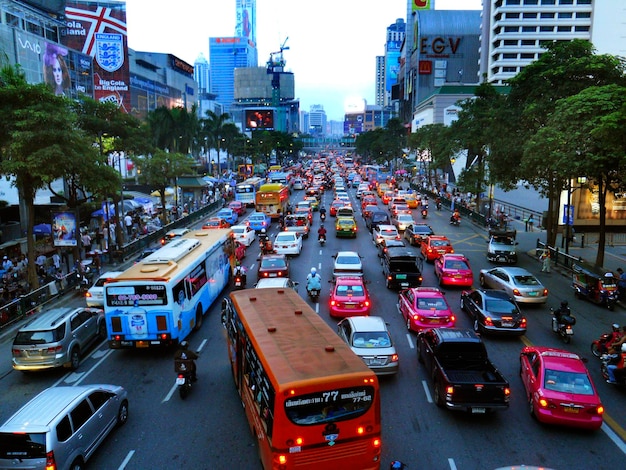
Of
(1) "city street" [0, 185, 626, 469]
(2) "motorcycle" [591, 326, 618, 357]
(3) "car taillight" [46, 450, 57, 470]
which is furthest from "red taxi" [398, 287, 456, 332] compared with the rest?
(3) "car taillight" [46, 450, 57, 470]

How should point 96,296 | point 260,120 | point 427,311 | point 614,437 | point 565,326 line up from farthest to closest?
1. point 260,120
2. point 96,296
3. point 427,311
4. point 565,326
5. point 614,437

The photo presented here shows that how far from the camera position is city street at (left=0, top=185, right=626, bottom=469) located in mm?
10703

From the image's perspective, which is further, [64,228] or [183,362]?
[64,228]

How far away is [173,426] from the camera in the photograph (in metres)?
12.2

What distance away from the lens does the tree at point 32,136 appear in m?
21.5

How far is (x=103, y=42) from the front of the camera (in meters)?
80.7

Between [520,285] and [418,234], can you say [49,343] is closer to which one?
[520,285]

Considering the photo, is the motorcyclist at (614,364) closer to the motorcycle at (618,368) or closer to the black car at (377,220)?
the motorcycle at (618,368)

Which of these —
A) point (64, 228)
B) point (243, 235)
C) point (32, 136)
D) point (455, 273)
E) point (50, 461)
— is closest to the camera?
point (50, 461)

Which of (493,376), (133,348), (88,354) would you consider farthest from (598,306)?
(88,354)

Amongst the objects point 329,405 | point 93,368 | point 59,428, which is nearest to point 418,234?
A: point 93,368

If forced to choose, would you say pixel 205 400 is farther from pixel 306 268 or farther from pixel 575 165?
pixel 575 165

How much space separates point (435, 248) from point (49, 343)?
69.3 ft

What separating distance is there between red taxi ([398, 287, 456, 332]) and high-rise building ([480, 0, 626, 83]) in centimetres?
9283
